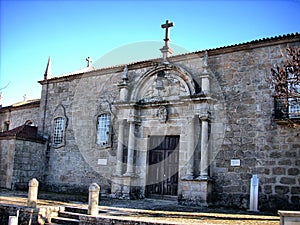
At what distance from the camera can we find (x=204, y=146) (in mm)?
11672

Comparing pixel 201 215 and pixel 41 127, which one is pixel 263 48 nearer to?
pixel 201 215

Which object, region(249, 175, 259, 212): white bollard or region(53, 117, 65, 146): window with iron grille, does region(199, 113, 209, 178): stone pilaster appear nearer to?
region(249, 175, 259, 212): white bollard

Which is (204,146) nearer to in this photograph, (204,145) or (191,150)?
(204,145)

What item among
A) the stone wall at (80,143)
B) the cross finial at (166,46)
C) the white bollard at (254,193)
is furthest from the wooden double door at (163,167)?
the cross finial at (166,46)

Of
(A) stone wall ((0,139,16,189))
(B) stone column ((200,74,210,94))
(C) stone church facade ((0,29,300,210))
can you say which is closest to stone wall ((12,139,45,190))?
(A) stone wall ((0,139,16,189))

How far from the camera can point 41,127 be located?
17109 mm

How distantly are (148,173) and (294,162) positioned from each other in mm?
5521

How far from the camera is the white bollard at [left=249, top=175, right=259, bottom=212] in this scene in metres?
10.3

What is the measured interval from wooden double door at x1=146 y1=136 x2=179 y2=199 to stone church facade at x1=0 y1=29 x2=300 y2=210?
0.04 meters

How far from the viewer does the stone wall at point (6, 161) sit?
48.9 ft

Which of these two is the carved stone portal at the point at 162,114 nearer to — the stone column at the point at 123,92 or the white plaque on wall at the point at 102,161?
the stone column at the point at 123,92

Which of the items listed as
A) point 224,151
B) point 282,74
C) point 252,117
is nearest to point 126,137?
point 224,151

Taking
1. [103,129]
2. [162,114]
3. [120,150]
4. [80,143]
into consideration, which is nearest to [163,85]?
[162,114]

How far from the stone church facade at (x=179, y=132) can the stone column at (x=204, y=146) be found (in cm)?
3
